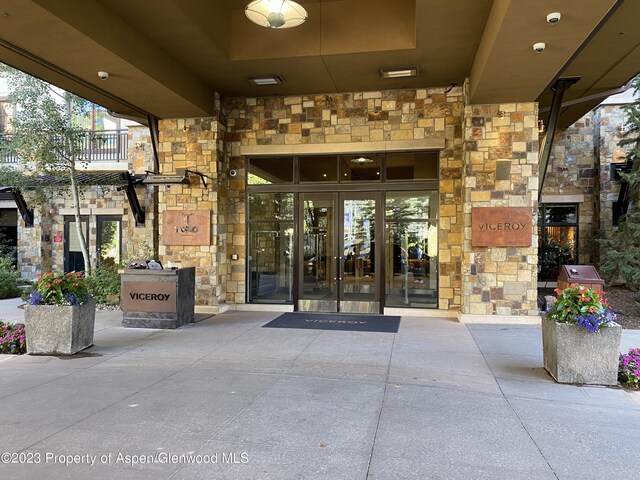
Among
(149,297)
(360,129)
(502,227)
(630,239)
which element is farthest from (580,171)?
(149,297)

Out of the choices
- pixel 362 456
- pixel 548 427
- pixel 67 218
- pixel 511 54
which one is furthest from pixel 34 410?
pixel 67 218

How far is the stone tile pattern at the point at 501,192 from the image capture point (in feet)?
26.1

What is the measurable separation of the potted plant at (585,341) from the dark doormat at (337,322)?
2952mm

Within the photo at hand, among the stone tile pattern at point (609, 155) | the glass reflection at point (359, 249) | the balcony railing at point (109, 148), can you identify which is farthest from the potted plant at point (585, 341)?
the balcony railing at point (109, 148)

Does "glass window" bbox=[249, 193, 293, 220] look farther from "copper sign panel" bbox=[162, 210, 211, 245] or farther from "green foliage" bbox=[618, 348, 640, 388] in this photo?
"green foliage" bbox=[618, 348, 640, 388]

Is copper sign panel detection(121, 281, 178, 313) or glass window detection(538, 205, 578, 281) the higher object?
glass window detection(538, 205, 578, 281)

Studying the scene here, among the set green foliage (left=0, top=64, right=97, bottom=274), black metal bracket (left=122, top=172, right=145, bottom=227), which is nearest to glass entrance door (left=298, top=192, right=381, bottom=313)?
black metal bracket (left=122, top=172, right=145, bottom=227)

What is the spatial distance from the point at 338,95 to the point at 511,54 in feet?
12.2

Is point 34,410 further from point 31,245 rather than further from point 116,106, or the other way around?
point 31,245

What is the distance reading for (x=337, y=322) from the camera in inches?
318

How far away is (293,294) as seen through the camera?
9305 mm

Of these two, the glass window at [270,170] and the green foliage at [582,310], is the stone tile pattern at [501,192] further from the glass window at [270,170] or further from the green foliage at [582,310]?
the glass window at [270,170]

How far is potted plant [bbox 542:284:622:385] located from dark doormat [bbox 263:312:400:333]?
2.95 metres

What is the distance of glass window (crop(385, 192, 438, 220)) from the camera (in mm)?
8812
